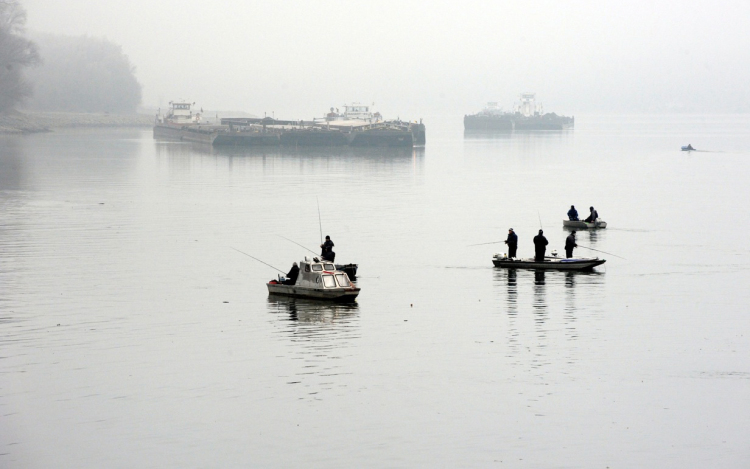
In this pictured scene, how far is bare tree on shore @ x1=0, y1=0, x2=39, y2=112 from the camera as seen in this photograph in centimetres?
16875

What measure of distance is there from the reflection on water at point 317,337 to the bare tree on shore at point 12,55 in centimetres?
15024

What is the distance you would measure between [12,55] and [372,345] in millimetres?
157932

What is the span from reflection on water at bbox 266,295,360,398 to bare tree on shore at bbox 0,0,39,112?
150242 mm

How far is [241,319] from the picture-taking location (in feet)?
101

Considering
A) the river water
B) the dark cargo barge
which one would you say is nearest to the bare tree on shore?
the dark cargo barge

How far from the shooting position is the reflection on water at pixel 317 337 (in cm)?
2416

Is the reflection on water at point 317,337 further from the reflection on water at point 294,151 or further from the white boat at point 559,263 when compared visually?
the reflection on water at point 294,151

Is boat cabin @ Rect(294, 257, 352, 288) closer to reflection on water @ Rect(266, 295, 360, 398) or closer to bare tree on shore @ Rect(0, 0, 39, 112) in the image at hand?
reflection on water @ Rect(266, 295, 360, 398)

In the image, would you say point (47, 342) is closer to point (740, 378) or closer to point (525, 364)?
point (525, 364)

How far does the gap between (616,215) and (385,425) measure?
1741 inches

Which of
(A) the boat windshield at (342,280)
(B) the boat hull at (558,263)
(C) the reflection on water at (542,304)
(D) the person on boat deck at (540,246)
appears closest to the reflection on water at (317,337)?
(A) the boat windshield at (342,280)

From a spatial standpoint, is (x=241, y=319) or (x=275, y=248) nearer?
(x=241, y=319)

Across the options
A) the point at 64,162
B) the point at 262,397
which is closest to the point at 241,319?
the point at 262,397

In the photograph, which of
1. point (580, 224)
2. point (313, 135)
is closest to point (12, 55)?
point (313, 135)
